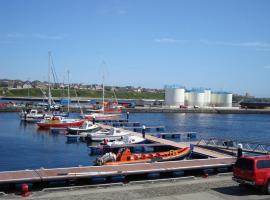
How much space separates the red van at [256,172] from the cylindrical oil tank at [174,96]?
119 m

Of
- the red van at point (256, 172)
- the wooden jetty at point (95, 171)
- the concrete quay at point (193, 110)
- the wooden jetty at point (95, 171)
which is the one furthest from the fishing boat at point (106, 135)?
the concrete quay at point (193, 110)

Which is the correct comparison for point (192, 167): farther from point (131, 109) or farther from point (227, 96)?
point (227, 96)

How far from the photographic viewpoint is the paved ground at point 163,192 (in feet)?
60.1

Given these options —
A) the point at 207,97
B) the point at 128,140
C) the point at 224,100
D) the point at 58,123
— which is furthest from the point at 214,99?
the point at 128,140

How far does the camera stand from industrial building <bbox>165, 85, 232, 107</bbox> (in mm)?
138875

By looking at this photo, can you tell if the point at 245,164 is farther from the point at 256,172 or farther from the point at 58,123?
the point at 58,123

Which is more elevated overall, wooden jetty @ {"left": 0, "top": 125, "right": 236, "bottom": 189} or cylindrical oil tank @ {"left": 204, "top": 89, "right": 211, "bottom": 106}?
cylindrical oil tank @ {"left": 204, "top": 89, "right": 211, "bottom": 106}

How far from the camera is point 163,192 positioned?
63.4ft

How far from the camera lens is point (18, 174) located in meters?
20.9

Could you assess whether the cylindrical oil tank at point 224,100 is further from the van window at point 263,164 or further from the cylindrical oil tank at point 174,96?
the van window at point 263,164

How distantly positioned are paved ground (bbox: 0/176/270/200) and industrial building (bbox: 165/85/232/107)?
385ft

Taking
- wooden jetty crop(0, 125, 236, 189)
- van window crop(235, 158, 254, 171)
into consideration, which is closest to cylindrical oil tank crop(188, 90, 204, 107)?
wooden jetty crop(0, 125, 236, 189)

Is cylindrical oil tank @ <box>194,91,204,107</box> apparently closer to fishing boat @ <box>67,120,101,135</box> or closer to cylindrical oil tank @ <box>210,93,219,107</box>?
cylindrical oil tank @ <box>210,93,219,107</box>

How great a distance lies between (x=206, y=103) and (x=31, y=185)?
13076cm
